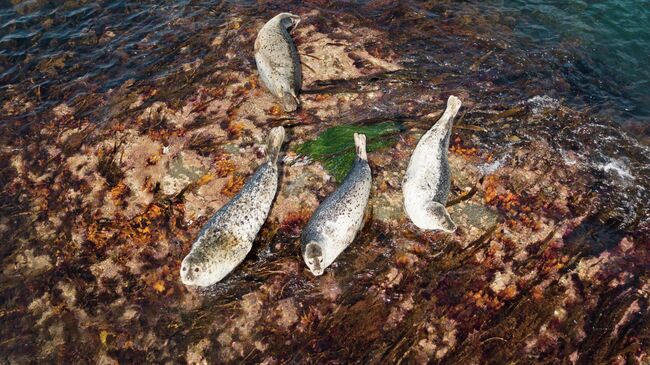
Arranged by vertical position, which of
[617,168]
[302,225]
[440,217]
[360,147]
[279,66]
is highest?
[279,66]

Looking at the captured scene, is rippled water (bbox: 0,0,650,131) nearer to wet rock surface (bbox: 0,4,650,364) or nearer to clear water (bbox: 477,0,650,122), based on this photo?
clear water (bbox: 477,0,650,122)

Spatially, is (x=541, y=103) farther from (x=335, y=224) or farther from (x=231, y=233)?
(x=231, y=233)

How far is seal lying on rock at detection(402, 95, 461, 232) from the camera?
17.1 ft

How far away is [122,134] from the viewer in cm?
712

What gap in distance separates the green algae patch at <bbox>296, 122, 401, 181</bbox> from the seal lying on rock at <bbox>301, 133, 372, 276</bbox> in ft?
2.29

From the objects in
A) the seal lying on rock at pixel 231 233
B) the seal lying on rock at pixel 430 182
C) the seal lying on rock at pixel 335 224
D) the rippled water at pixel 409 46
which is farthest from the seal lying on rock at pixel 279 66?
the seal lying on rock at pixel 430 182

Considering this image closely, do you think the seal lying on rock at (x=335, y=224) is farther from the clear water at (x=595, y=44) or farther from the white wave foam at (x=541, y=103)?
the clear water at (x=595, y=44)

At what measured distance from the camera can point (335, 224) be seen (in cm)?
520

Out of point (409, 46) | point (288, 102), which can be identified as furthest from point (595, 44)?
point (288, 102)

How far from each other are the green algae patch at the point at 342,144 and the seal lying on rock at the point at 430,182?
86cm

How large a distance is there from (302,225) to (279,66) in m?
3.18

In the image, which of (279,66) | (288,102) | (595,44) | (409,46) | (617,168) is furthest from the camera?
(595,44)

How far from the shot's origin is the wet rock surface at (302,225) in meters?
4.95

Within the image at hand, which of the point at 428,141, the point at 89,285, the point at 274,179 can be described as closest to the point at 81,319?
the point at 89,285
